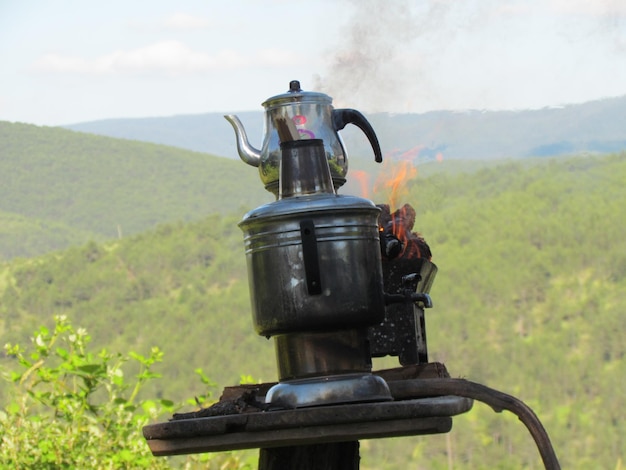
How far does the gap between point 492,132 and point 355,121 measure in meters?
4.86

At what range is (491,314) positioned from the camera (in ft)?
50.7

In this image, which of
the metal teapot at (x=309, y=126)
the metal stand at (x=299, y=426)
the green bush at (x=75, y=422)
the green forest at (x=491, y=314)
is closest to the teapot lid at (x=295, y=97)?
the metal teapot at (x=309, y=126)

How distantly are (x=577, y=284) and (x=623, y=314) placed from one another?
3.70ft

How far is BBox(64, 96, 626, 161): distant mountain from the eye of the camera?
4363mm

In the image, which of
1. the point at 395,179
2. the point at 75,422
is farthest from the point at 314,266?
the point at 75,422

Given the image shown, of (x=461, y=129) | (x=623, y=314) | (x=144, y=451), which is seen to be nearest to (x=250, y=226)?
(x=144, y=451)

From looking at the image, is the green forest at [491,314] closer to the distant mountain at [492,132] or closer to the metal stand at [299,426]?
the distant mountain at [492,132]

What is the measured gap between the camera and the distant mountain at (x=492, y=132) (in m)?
4.36

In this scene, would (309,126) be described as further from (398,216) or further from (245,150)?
(398,216)

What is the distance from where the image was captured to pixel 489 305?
15586 mm

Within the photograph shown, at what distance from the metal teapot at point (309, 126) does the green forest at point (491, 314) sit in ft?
23.4

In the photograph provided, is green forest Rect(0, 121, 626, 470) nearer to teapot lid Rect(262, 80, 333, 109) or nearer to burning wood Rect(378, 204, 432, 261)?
burning wood Rect(378, 204, 432, 261)

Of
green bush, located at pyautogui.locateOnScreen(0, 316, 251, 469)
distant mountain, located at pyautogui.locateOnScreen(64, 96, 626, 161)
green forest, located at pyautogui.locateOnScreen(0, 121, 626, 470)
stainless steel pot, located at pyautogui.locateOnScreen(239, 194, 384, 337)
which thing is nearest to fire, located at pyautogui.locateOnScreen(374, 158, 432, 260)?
distant mountain, located at pyautogui.locateOnScreen(64, 96, 626, 161)

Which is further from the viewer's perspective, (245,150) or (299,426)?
(245,150)
